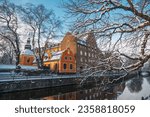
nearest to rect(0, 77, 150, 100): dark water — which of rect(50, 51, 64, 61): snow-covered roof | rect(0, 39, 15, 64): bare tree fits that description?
rect(0, 39, 15, 64): bare tree

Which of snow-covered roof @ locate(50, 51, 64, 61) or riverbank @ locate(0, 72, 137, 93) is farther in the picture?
snow-covered roof @ locate(50, 51, 64, 61)

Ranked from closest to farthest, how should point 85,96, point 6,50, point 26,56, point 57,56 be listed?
point 85,96 → point 6,50 → point 57,56 → point 26,56

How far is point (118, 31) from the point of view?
16.1 feet

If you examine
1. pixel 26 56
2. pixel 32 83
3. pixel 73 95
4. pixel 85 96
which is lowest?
pixel 85 96

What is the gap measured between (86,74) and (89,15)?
5.69 ft

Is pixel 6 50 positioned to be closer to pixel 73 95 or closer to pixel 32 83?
pixel 32 83

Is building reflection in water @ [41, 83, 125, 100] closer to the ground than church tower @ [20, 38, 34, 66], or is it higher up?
closer to the ground

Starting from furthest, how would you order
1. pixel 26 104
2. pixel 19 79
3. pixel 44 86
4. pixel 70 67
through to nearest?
pixel 70 67 → pixel 44 86 → pixel 19 79 → pixel 26 104

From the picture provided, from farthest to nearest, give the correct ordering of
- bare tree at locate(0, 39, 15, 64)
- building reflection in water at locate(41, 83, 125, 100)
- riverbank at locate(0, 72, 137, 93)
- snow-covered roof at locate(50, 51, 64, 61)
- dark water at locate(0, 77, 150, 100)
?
snow-covered roof at locate(50, 51, 64, 61), bare tree at locate(0, 39, 15, 64), building reflection in water at locate(41, 83, 125, 100), riverbank at locate(0, 72, 137, 93), dark water at locate(0, 77, 150, 100)

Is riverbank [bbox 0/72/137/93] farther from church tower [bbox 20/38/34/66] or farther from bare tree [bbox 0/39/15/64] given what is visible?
church tower [bbox 20/38/34/66]

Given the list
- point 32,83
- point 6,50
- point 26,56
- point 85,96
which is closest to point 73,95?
point 85,96

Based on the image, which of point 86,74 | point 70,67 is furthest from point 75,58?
point 86,74

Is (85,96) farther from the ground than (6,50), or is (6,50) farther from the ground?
(6,50)

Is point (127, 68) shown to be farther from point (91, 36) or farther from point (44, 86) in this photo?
point (44, 86)
